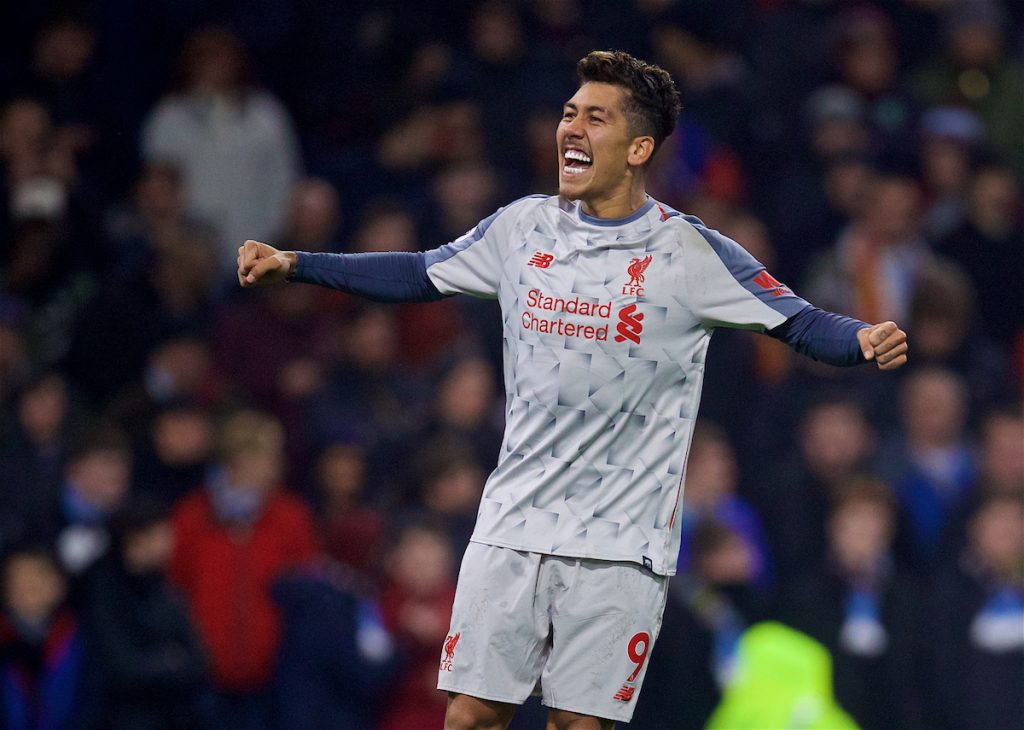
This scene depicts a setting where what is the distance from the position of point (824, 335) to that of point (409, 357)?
15.7ft

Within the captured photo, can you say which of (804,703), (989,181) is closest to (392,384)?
(804,703)

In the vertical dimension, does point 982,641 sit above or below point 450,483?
below

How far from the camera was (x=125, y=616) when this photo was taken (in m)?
7.29

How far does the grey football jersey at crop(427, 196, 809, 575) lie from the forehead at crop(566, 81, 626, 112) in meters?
0.30

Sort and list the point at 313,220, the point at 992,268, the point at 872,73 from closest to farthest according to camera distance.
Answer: the point at 313,220 → the point at 992,268 → the point at 872,73

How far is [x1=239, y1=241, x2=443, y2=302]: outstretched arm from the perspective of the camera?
4.59 m

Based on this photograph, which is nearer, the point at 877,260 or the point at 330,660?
the point at 330,660

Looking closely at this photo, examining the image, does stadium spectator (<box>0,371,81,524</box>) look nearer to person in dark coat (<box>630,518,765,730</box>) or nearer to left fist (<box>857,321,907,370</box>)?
person in dark coat (<box>630,518,765,730</box>)

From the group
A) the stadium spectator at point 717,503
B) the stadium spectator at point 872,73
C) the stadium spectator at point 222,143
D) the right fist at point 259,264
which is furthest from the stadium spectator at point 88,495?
the stadium spectator at point 872,73

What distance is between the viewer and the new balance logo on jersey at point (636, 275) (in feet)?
14.8

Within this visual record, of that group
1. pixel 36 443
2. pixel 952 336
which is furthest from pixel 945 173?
pixel 36 443

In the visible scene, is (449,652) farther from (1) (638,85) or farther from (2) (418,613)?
(2) (418,613)

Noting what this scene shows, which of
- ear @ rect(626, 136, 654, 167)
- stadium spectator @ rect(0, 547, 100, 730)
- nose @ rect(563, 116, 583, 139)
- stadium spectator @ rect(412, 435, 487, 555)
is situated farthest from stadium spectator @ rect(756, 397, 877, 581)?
nose @ rect(563, 116, 583, 139)

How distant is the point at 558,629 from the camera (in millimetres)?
4500
